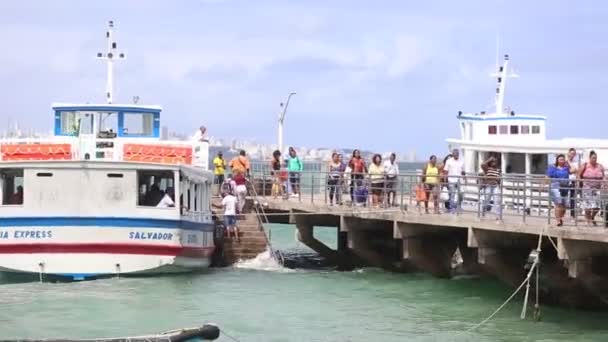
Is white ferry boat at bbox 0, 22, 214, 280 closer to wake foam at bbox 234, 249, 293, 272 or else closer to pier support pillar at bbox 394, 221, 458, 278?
wake foam at bbox 234, 249, 293, 272

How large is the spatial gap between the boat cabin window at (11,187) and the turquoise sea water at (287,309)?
2.06 metres

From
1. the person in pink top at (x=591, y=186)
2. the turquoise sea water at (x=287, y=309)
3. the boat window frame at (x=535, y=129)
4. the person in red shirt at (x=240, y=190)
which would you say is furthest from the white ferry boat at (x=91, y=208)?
the boat window frame at (x=535, y=129)

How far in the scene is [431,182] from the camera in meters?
29.4

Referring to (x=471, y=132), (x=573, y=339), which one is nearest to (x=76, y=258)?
(x=573, y=339)

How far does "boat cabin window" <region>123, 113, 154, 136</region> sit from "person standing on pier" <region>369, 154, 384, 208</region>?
5.48 metres

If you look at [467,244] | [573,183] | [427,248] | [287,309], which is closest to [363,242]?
[427,248]

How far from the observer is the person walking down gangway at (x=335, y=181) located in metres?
32.2

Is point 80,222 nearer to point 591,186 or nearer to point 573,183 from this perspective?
point 573,183

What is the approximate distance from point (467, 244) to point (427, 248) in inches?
81.7

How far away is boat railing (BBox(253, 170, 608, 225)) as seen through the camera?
24453mm

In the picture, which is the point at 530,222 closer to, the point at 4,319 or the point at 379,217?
the point at 379,217

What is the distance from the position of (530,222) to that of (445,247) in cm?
525

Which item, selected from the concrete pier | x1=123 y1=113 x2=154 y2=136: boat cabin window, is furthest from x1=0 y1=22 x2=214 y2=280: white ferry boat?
the concrete pier

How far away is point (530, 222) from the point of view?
25.2m
